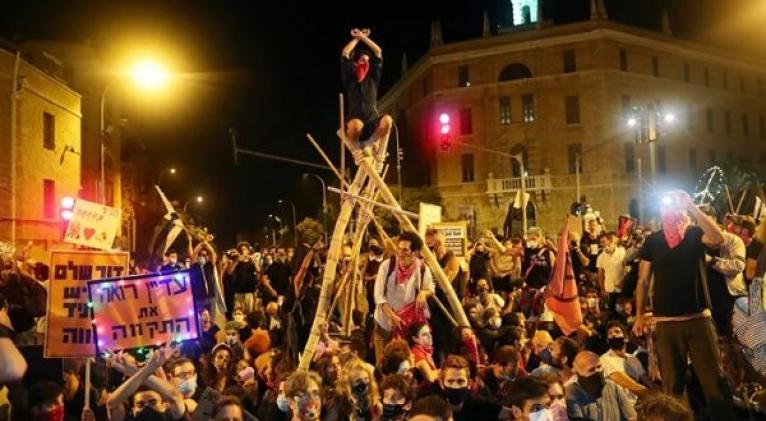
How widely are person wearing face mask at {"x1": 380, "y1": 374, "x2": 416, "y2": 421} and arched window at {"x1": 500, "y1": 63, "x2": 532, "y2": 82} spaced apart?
194 ft

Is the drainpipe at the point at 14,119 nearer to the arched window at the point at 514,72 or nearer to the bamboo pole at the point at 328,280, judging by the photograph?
the bamboo pole at the point at 328,280

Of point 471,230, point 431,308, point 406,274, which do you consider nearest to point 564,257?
point 431,308

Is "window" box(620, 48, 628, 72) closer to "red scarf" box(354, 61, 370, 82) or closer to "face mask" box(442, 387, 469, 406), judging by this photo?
"red scarf" box(354, 61, 370, 82)

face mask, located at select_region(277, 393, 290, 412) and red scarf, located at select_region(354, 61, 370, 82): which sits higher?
red scarf, located at select_region(354, 61, 370, 82)

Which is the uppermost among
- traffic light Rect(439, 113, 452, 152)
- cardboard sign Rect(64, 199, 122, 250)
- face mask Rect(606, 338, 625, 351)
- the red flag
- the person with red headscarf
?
traffic light Rect(439, 113, 452, 152)

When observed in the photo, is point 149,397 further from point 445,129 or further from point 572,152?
point 572,152

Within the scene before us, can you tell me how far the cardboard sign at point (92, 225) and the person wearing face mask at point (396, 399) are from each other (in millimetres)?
5275

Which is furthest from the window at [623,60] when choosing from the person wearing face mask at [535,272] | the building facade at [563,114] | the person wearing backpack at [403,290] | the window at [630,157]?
the person wearing backpack at [403,290]

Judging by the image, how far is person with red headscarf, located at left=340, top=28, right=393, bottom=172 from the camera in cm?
1009

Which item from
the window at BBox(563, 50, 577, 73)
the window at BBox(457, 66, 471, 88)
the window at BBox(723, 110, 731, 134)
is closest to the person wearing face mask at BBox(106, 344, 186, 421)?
the window at BBox(563, 50, 577, 73)

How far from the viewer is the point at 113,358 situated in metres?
6.58

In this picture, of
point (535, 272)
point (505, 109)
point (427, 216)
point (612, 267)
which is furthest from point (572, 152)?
point (612, 267)

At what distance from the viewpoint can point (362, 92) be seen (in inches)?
400

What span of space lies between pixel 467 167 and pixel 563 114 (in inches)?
336
